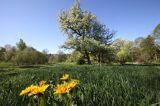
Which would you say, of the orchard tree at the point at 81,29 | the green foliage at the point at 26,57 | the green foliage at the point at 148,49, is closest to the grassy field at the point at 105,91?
the orchard tree at the point at 81,29

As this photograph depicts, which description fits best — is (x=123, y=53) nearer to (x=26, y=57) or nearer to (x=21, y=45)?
(x=26, y=57)

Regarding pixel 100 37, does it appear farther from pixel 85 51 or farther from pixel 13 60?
pixel 13 60

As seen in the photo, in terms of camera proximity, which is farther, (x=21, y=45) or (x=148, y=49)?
(x=21, y=45)

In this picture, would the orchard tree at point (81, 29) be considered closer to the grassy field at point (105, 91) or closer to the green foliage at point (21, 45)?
Answer: the grassy field at point (105, 91)

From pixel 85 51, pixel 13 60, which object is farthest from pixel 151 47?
pixel 13 60

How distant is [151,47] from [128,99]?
260 ft

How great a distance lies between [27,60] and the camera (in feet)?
296

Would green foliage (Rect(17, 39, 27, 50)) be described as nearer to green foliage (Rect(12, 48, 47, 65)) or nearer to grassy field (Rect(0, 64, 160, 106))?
green foliage (Rect(12, 48, 47, 65))

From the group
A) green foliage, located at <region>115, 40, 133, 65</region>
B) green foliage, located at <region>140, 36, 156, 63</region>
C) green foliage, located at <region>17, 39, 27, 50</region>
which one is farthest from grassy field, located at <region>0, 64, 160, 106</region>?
green foliage, located at <region>17, 39, 27, 50</region>

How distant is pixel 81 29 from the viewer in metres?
42.9

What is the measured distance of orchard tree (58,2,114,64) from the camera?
4159cm

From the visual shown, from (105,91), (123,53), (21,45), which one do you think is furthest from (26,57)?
(105,91)

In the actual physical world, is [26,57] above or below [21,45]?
below

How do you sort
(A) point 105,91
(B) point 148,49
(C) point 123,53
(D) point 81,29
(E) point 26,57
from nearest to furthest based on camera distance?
(A) point 105,91 < (D) point 81,29 < (C) point 123,53 < (B) point 148,49 < (E) point 26,57
